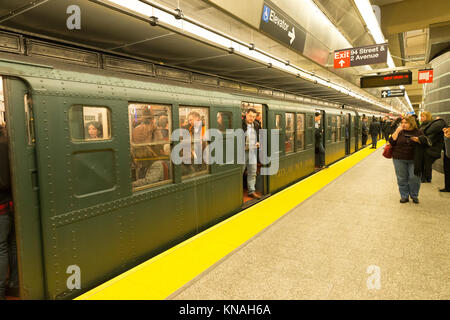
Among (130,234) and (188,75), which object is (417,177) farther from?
(130,234)

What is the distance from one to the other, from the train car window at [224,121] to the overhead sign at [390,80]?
303 inches

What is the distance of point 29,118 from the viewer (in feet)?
7.58

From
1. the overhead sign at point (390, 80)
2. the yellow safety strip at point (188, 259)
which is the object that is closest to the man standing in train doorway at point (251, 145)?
the yellow safety strip at point (188, 259)

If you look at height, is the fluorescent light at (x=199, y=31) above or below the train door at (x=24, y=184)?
above

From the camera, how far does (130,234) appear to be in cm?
310

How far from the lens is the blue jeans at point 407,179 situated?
18.0 feet

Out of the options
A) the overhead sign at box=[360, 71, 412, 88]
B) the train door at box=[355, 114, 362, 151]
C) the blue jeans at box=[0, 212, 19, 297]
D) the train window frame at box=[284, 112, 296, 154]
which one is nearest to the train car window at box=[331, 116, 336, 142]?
the overhead sign at box=[360, 71, 412, 88]

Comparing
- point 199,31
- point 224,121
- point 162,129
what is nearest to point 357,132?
point 224,121

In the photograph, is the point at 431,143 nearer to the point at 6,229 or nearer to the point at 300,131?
the point at 300,131

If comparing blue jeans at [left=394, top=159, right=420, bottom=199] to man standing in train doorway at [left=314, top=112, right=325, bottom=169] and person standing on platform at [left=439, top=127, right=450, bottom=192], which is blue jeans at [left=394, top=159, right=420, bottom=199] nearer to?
person standing on platform at [left=439, top=127, right=450, bottom=192]

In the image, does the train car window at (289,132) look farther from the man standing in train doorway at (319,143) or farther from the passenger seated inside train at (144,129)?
the passenger seated inside train at (144,129)

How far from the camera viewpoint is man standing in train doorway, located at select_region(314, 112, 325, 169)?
9.41m

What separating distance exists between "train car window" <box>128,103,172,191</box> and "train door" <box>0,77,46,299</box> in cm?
105

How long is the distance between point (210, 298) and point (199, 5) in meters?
3.98
